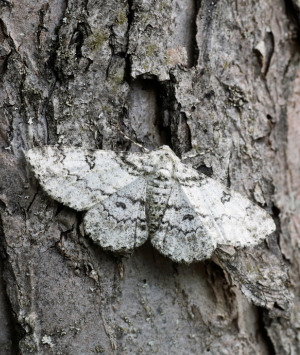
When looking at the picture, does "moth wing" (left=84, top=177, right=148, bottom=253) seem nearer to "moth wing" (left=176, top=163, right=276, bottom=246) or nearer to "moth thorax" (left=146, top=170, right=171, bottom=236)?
"moth thorax" (left=146, top=170, right=171, bottom=236)

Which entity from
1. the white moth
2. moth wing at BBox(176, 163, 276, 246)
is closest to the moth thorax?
the white moth

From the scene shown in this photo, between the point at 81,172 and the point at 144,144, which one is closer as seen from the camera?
the point at 81,172

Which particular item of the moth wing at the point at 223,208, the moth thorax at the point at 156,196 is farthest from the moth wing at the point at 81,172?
the moth wing at the point at 223,208

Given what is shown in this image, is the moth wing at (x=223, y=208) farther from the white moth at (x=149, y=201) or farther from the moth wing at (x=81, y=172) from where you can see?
the moth wing at (x=81, y=172)

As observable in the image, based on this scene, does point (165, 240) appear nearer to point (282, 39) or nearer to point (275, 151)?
point (275, 151)

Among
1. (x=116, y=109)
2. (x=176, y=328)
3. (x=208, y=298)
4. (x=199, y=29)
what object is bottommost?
(x=176, y=328)

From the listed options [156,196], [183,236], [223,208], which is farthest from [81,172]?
[223,208]

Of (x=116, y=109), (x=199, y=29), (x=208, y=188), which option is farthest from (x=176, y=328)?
(x=199, y=29)

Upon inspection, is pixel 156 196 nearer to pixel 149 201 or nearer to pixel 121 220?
pixel 149 201
